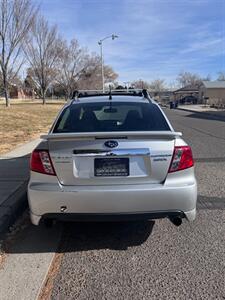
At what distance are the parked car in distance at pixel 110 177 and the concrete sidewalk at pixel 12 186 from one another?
104 centimetres

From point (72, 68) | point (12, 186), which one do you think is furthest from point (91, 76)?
point (12, 186)

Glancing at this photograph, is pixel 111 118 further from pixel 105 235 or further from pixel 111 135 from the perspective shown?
pixel 105 235

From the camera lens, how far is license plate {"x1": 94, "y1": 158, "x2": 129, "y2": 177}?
395 cm

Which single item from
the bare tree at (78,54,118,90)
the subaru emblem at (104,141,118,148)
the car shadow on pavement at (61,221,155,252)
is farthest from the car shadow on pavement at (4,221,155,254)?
the bare tree at (78,54,118,90)

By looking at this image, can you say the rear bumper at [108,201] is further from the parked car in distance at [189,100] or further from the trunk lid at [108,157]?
the parked car in distance at [189,100]

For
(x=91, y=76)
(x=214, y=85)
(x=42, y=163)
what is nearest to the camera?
(x=42, y=163)

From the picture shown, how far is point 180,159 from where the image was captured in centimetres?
405

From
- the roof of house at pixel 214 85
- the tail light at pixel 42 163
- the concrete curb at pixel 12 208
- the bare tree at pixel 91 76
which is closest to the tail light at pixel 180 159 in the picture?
the tail light at pixel 42 163

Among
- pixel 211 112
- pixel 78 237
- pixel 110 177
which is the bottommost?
pixel 211 112

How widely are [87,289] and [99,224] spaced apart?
166cm

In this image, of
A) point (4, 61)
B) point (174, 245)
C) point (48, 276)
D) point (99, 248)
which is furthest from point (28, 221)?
point (4, 61)

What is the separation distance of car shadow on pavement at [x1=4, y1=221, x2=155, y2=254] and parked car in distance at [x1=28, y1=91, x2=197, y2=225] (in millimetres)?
453

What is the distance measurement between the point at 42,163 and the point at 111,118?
144cm

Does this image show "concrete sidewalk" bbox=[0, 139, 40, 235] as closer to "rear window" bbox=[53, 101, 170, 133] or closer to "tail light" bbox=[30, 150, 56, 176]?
"tail light" bbox=[30, 150, 56, 176]
